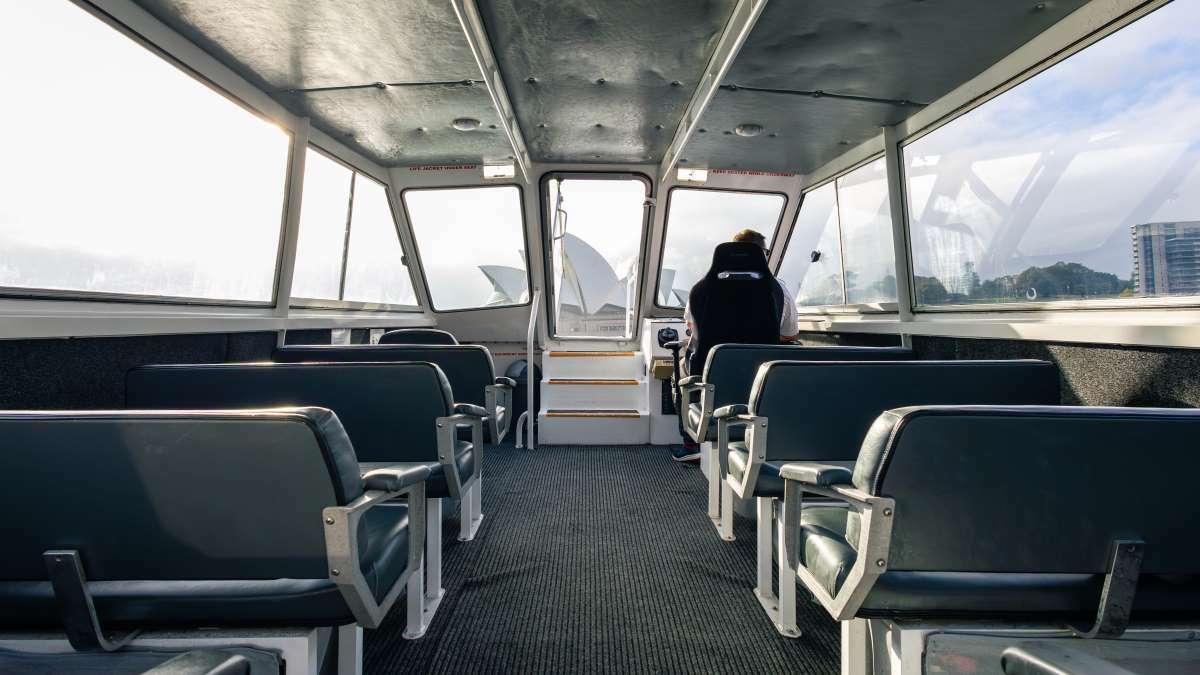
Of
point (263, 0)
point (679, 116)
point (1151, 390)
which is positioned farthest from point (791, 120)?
point (263, 0)

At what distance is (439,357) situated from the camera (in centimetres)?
312

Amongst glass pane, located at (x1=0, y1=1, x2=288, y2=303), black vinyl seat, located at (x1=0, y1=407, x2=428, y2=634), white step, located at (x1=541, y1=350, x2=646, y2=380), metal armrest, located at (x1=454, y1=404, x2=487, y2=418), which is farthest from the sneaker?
black vinyl seat, located at (x1=0, y1=407, x2=428, y2=634)

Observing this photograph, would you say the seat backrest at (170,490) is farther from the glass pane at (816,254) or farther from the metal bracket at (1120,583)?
the glass pane at (816,254)

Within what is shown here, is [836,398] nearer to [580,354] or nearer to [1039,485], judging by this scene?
[1039,485]

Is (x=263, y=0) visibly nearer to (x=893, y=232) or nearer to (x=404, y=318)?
(x=404, y=318)

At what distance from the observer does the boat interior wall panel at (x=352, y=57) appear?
8.91 ft

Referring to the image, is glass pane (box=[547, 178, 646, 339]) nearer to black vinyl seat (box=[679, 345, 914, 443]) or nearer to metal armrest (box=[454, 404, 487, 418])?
black vinyl seat (box=[679, 345, 914, 443])

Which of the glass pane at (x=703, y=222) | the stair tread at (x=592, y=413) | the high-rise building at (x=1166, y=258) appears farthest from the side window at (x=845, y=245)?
the stair tread at (x=592, y=413)

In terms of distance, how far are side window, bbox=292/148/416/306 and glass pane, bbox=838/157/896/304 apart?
4.34 m

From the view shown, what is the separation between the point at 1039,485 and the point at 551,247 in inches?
208

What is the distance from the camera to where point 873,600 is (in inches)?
49.7

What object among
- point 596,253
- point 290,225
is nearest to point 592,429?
point 596,253

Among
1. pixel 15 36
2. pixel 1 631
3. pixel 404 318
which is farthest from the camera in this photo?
pixel 404 318

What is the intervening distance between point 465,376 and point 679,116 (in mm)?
2592
